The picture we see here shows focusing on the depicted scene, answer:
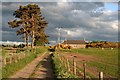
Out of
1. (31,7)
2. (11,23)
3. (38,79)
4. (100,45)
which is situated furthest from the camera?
(100,45)

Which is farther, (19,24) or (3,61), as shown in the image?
(19,24)

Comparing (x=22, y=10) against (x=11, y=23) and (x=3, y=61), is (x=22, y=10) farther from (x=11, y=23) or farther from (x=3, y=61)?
(x=3, y=61)

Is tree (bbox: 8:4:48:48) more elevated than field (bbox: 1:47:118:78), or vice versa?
tree (bbox: 8:4:48:48)

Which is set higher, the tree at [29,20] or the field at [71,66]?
the tree at [29,20]

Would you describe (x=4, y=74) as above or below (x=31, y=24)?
below

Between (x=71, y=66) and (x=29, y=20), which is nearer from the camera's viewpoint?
(x=71, y=66)

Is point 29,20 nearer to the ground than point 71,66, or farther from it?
farther from it

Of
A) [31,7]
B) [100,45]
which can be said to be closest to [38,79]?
[31,7]

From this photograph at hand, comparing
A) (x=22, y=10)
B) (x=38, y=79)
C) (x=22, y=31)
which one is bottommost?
(x=38, y=79)

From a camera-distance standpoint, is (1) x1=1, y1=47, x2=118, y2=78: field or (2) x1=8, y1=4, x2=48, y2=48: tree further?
(2) x1=8, y1=4, x2=48, y2=48: tree

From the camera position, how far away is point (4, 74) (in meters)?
23.0

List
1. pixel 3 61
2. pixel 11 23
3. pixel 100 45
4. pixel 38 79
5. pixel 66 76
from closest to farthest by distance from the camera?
pixel 66 76 < pixel 38 79 < pixel 3 61 < pixel 11 23 < pixel 100 45

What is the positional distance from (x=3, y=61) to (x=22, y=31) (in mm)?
48062

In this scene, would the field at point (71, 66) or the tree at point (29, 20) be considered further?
the tree at point (29, 20)
